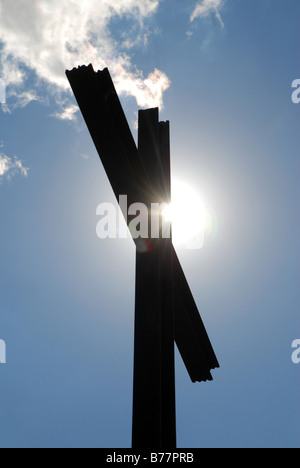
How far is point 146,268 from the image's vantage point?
2.38m

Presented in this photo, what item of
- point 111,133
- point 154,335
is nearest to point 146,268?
point 154,335

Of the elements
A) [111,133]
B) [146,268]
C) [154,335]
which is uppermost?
[111,133]

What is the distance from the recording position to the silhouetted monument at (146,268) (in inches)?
75.5

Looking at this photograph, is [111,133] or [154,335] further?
[111,133]

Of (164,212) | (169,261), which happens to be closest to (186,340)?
(169,261)

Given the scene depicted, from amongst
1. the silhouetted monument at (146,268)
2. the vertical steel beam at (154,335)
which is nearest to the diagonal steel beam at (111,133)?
the silhouetted monument at (146,268)

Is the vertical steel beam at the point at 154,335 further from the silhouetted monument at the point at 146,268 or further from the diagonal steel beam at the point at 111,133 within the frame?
the diagonal steel beam at the point at 111,133

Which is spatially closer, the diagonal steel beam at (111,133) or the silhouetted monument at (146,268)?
the silhouetted monument at (146,268)

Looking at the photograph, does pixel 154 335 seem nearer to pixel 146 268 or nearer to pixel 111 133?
pixel 146 268

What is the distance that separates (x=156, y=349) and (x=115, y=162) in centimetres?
116

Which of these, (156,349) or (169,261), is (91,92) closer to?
(169,261)

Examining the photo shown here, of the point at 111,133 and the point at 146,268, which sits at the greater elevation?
the point at 111,133
